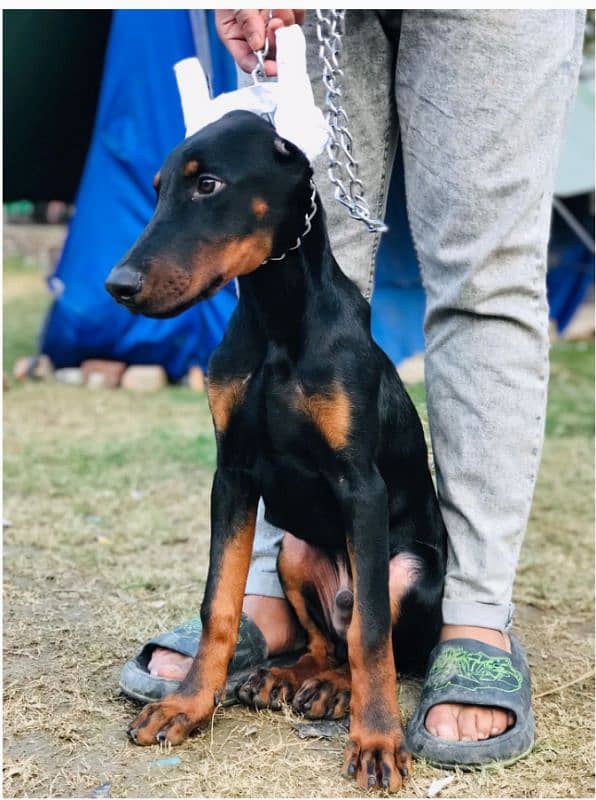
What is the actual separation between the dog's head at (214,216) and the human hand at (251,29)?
248 mm

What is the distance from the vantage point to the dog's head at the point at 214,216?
181cm

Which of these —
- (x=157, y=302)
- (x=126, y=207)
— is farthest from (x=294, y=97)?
(x=126, y=207)

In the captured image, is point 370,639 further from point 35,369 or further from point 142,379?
point 35,369

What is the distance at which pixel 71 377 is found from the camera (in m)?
6.84

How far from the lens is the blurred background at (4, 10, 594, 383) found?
19.9 feet

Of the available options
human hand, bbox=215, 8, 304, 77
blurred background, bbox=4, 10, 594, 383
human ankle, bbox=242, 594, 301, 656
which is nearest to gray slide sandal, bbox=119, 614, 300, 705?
human ankle, bbox=242, 594, 301, 656

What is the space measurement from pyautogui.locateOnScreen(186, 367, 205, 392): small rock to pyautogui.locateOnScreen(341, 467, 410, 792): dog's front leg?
15.4 feet

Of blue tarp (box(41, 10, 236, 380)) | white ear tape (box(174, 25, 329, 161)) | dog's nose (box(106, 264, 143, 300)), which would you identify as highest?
white ear tape (box(174, 25, 329, 161))

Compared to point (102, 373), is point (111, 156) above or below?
above

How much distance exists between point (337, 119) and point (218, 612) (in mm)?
1200

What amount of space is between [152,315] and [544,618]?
5.94 feet

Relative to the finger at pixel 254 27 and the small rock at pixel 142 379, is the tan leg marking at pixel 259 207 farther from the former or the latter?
the small rock at pixel 142 379

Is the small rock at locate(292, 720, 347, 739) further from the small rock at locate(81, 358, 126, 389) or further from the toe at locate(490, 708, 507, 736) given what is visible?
the small rock at locate(81, 358, 126, 389)

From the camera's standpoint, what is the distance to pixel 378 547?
2.05m
